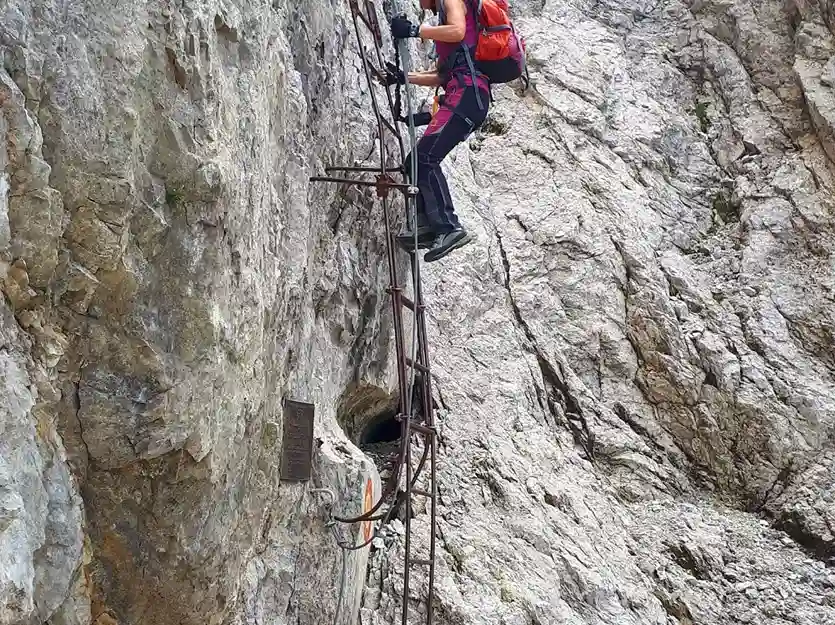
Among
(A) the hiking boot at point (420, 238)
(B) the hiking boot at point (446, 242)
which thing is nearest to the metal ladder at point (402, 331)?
(A) the hiking boot at point (420, 238)

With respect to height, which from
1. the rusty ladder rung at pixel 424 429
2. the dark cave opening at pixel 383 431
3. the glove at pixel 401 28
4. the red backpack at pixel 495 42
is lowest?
the dark cave opening at pixel 383 431

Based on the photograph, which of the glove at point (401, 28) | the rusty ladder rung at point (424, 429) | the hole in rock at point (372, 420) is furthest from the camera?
the hole in rock at point (372, 420)

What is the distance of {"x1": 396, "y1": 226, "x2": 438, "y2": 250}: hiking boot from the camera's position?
6090 mm

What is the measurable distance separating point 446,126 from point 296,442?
122 inches

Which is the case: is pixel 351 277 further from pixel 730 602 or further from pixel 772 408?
pixel 772 408

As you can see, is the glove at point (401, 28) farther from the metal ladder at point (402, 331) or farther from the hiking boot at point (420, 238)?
the hiking boot at point (420, 238)

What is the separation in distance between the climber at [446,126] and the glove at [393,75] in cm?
1

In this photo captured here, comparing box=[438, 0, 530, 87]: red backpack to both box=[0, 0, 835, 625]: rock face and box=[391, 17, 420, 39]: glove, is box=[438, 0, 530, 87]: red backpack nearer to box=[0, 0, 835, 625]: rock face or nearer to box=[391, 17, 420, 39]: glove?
box=[391, 17, 420, 39]: glove

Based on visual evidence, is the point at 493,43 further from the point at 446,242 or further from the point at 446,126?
the point at 446,242

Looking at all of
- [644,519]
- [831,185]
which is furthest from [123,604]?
[831,185]

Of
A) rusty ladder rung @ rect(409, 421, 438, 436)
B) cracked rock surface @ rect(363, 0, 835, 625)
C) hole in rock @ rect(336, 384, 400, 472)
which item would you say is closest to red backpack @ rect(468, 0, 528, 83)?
cracked rock surface @ rect(363, 0, 835, 625)

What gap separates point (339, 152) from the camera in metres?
5.74

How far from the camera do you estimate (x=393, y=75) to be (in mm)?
6578

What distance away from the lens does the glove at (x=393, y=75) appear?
21.0 ft
